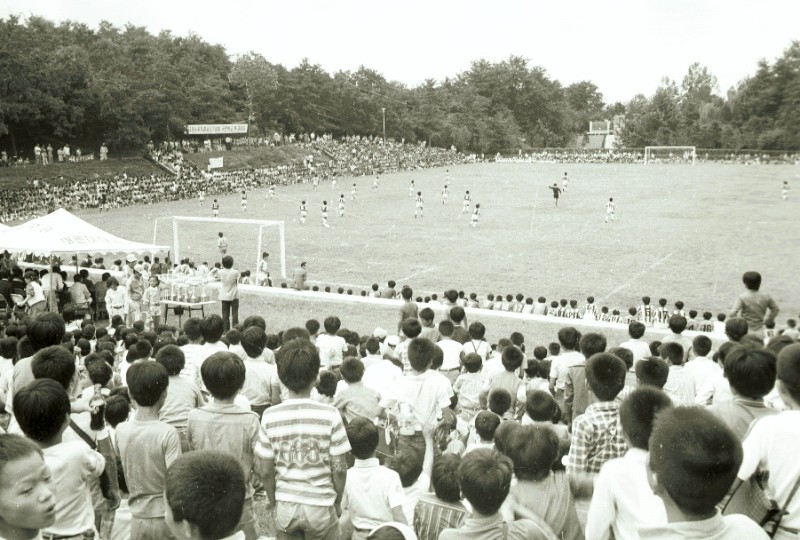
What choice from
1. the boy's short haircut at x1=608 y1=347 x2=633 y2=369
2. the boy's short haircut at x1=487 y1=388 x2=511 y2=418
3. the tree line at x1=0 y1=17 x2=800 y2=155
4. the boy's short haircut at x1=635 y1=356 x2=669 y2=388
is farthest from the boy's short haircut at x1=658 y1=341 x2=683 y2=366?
the tree line at x1=0 y1=17 x2=800 y2=155

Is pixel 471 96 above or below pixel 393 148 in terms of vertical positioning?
above

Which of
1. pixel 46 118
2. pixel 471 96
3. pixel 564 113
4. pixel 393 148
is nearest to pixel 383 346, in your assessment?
pixel 46 118

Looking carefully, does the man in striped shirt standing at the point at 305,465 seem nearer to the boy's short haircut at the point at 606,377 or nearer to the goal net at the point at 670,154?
the boy's short haircut at the point at 606,377

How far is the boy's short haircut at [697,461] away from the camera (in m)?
2.54

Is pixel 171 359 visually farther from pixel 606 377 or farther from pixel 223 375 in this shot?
A: pixel 606 377

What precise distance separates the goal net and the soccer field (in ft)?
77.2

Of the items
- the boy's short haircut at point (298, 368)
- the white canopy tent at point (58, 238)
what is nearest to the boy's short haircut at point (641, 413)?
the boy's short haircut at point (298, 368)

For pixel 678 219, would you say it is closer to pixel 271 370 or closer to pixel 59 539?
pixel 271 370

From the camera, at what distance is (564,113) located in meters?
114

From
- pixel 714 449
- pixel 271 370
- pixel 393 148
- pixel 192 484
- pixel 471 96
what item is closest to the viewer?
pixel 714 449

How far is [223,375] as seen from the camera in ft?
14.2

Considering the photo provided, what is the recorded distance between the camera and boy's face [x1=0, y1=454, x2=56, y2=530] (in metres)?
2.97

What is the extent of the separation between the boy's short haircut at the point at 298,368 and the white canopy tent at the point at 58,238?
1089 centimetres

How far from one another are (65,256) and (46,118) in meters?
31.0
